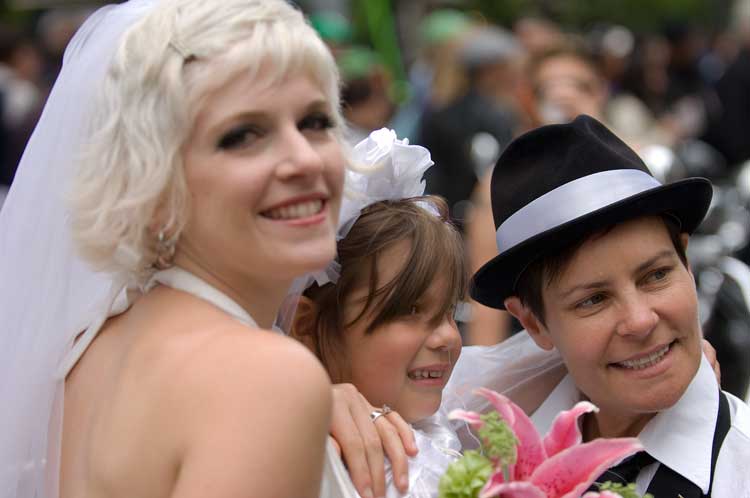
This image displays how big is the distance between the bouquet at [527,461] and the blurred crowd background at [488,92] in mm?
1591

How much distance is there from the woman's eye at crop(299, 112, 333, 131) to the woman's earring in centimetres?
35

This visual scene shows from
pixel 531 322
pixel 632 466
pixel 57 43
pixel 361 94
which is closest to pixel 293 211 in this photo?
pixel 531 322

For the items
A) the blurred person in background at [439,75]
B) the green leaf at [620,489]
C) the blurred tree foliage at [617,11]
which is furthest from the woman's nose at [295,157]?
the blurred tree foliage at [617,11]

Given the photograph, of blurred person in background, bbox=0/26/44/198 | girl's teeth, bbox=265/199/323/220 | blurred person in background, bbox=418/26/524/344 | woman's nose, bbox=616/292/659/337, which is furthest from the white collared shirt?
blurred person in background, bbox=0/26/44/198

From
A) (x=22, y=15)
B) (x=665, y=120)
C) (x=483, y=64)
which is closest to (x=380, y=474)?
(x=483, y=64)

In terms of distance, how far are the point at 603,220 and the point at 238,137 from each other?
40.4 inches

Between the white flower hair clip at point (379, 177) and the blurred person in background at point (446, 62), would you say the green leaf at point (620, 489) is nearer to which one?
the white flower hair clip at point (379, 177)

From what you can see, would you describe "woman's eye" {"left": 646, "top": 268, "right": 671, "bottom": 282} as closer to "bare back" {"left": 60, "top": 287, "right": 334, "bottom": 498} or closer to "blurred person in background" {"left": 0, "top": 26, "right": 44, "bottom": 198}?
"bare back" {"left": 60, "top": 287, "right": 334, "bottom": 498}

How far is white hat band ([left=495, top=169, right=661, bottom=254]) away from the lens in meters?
2.66

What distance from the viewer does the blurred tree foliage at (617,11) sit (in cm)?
1880

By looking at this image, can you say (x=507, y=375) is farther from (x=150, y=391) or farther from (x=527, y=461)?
(x=150, y=391)

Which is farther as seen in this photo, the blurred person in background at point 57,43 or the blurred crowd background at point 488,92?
the blurred person in background at point 57,43

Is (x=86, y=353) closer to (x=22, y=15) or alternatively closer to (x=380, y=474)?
(x=380, y=474)

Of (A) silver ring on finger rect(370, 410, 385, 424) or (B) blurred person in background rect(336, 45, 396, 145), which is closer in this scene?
(A) silver ring on finger rect(370, 410, 385, 424)
